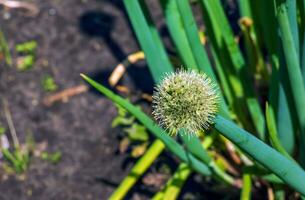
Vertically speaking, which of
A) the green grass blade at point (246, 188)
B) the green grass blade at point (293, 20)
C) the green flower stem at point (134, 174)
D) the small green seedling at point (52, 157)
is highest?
the green grass blade at point (293, 20)

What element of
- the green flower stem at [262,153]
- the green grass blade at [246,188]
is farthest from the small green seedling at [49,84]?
the green flower stem at [262,153]

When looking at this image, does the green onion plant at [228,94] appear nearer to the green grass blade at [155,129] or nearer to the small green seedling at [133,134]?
the green grass blade at [155,129]

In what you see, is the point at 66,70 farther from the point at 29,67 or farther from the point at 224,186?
the point at 224,186

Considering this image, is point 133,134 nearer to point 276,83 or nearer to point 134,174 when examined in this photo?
point 134,174

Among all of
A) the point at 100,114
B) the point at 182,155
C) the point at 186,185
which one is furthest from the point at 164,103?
the point at 100,114

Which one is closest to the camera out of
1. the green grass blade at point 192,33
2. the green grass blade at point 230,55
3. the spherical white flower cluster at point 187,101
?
the spherical white flower cluster at point 187,101

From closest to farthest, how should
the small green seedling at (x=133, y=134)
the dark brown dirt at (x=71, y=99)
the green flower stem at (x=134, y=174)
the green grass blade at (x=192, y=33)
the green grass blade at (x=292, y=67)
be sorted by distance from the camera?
1. the green grass blade at (x=292, y=67)
2. the green grass blade at (x=192, y=33)
3. the green flower stem at (x=134, y=174)
4. the small green seedling at (x=133, y=134)
5. the dark brown dirt at (x=71, y=99)

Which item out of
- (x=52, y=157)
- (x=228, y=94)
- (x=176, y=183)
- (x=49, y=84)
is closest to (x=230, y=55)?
(x=228, y=94)
